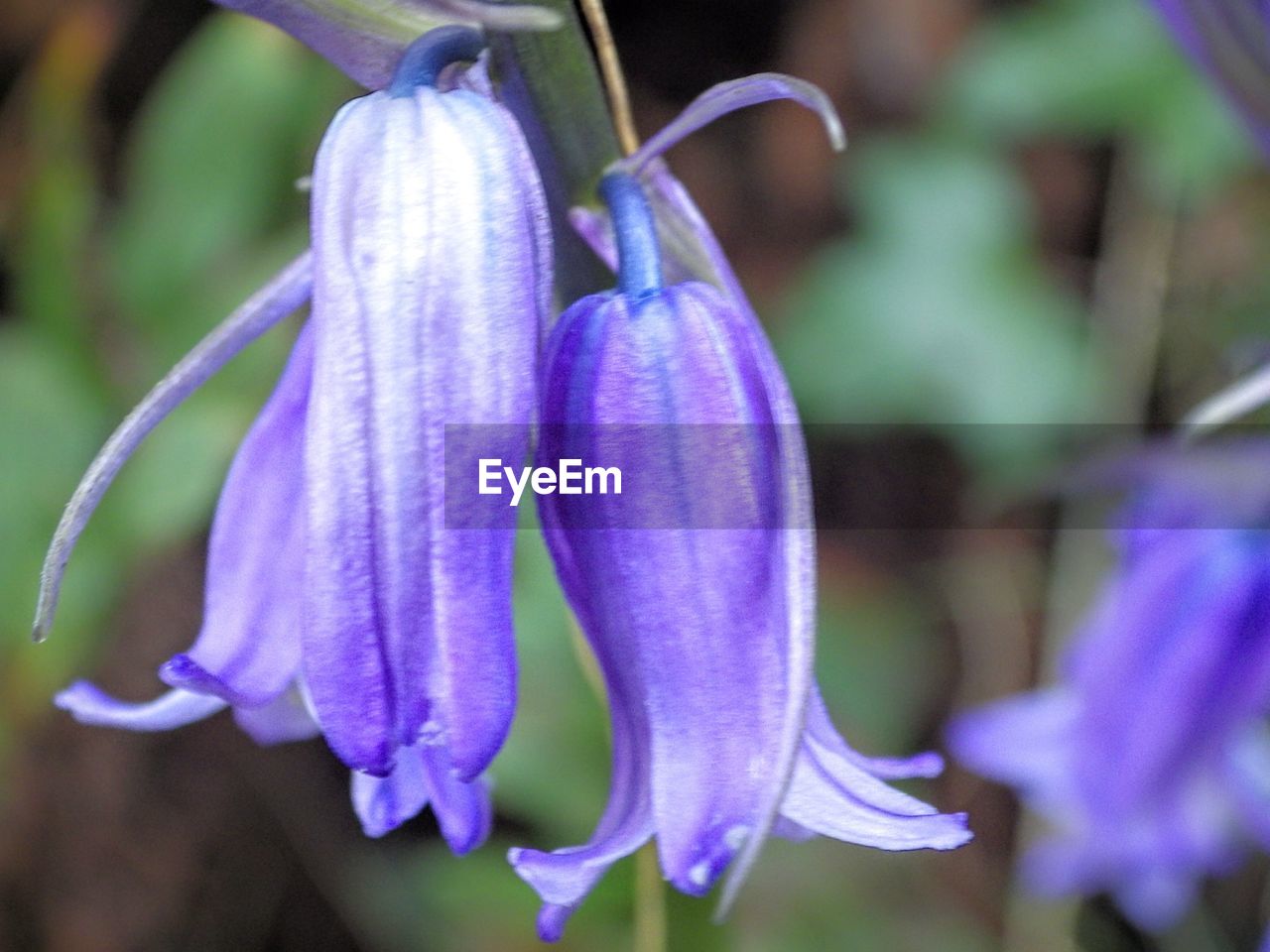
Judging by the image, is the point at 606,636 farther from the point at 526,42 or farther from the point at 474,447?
the point at 526,42

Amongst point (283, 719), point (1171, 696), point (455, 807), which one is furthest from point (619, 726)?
point (1171, 696)

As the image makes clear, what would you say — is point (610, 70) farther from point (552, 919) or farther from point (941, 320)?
point (941, 320)

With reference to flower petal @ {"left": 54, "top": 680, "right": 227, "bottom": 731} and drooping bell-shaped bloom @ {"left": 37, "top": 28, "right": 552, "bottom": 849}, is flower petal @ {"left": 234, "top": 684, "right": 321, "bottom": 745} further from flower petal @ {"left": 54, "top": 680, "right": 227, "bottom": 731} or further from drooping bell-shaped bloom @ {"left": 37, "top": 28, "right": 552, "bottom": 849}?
drooping bell-shaped bloom @ {"left": 37, "top": 28, "right": 552, "bottom": 849}

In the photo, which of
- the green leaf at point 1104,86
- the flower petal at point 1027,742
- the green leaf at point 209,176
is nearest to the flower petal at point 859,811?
the flower petal at point 1027,742

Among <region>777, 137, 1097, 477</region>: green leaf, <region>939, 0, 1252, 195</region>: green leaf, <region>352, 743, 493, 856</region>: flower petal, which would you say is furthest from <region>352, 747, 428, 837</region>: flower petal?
<region>939, 0, 1252, 195</region>: green leaf

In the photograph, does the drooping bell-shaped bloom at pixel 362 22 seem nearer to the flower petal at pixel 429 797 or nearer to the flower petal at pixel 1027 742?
the flower petal at pixel 429 797

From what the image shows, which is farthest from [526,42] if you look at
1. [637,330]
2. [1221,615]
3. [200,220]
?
[200,220]
